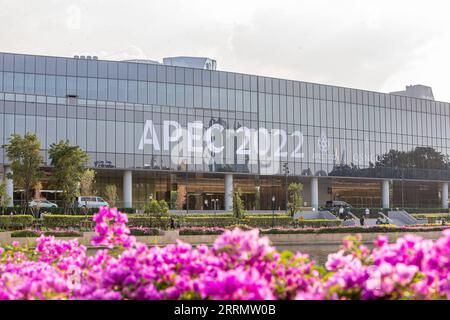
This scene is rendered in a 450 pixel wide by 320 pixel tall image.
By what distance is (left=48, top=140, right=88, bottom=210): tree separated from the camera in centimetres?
4791

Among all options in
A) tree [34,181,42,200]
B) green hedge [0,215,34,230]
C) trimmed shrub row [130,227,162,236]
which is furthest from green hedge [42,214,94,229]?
tree [34,181,42,200]

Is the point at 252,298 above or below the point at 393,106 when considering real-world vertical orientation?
below

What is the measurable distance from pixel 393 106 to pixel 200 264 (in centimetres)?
8041

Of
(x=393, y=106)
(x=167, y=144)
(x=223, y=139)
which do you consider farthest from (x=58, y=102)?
(x=393, y=106)

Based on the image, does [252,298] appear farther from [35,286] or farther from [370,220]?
[370,220]

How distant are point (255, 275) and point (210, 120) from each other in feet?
204

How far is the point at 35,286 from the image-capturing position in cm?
611

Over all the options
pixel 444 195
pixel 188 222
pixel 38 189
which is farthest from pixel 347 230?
pixel 444 195

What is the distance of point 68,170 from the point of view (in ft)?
158

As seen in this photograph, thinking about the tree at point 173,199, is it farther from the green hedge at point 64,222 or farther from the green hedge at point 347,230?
the green hedge at point 347,230

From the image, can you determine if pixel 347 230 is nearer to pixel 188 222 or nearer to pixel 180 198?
pixel 188 222

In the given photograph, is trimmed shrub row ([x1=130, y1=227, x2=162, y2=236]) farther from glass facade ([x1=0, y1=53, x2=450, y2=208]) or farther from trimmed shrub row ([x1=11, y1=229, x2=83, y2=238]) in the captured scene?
glass facade ([x1=0, y1=53, x2=450, y2=208])

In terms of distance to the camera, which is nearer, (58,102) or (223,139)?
(58,102)
